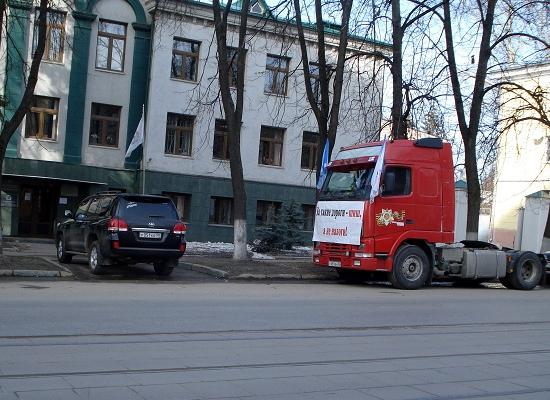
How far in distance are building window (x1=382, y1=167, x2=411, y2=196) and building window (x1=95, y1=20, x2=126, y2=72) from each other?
59.4 ft

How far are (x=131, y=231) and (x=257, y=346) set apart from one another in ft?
25.9

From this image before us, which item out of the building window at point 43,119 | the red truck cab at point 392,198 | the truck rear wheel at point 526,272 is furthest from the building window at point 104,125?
the truck rear wheel at point 526,272

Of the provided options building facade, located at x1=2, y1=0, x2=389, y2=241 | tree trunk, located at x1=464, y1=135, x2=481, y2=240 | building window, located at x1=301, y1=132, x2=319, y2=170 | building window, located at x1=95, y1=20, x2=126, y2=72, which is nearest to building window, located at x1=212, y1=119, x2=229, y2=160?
building facade, located at x1=2, y1=0, x2=389, y2=241

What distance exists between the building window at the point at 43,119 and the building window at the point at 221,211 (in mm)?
8013

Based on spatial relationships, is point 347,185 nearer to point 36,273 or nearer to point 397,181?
point 397,181

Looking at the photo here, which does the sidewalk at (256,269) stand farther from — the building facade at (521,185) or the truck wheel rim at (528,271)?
the building facade at (521,185)

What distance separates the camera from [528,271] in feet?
63.6

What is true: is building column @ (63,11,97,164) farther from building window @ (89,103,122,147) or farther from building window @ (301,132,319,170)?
building window @ (301,132,319,170)

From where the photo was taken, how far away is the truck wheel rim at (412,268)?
17.1 metres

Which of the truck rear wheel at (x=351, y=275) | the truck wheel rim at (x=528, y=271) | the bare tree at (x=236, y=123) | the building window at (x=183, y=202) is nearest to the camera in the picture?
the truck rear wheel at (x=351, y=275)

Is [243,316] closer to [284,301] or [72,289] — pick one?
[284,301]

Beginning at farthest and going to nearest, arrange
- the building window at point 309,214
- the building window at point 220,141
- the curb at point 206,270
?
the building window at point 309,214, the building window at point 220,141, the curb at point 206,270

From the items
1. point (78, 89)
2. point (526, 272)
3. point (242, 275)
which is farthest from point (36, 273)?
point (78, 89)

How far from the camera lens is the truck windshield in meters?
16.5
